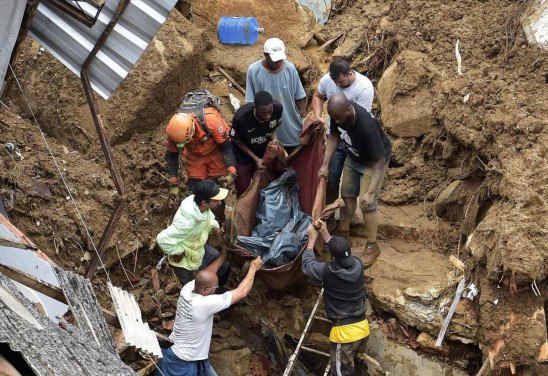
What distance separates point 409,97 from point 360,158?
214 cm

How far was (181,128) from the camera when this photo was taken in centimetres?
645

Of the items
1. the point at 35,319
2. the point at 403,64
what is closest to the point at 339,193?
the point at 403,64

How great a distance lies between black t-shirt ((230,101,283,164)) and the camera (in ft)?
22.5

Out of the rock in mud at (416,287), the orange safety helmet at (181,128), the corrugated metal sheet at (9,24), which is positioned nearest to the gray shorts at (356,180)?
the rock in mud at (416,287)

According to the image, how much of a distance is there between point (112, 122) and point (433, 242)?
3859mm

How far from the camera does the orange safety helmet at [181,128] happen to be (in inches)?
254

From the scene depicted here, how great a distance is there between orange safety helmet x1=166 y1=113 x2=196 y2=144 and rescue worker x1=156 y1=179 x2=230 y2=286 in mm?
539

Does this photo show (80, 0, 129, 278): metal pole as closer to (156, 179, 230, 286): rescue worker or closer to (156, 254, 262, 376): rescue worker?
(156, 179, 230, 286): rescue worker

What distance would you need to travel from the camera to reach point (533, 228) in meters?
6.08

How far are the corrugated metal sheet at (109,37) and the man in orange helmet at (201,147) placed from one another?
0.68 meters

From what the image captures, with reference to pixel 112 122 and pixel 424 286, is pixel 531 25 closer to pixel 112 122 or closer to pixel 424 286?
pixel 424 286

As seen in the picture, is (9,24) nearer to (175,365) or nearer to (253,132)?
(253,132)

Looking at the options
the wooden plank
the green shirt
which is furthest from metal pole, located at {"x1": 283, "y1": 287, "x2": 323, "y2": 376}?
the wooden plank

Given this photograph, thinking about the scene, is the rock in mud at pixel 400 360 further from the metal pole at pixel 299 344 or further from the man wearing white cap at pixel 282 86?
the man wearing white cap at pixel 282 86
